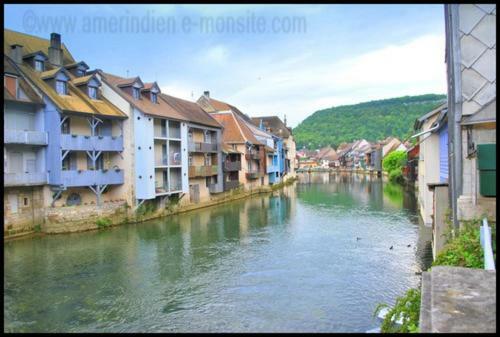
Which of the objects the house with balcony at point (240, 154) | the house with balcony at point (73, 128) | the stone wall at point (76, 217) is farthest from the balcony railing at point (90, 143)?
the house with balcony at point (240, 154)

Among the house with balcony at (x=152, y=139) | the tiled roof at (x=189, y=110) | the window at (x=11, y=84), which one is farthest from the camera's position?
the tiled roof at (x=189, y=110)

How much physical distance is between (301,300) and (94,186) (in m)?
16.2

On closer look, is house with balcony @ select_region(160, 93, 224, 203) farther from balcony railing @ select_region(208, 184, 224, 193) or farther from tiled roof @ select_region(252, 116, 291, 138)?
tiled roof @ select_region(252, 116, 291, 138)

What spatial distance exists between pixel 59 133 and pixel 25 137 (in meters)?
1.64

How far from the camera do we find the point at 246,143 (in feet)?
137

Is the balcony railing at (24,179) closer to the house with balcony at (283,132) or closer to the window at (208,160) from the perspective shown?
the window at (208,160)

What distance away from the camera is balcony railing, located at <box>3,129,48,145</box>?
18.9 metres

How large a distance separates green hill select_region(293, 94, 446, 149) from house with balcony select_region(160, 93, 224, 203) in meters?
104

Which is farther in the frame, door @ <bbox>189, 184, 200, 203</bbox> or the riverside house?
door @ <bbox>189, 184, 200, 203</bbox>

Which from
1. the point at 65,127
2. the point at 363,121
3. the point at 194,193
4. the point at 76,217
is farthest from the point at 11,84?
the point at 363,121

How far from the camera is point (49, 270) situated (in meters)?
14.5

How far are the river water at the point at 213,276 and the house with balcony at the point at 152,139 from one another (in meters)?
3.13

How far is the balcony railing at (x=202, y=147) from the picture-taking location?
31.9m

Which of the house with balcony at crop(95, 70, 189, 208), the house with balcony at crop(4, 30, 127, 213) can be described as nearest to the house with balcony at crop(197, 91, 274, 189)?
the house with balcony at crop(95, 70, 189, 208)
